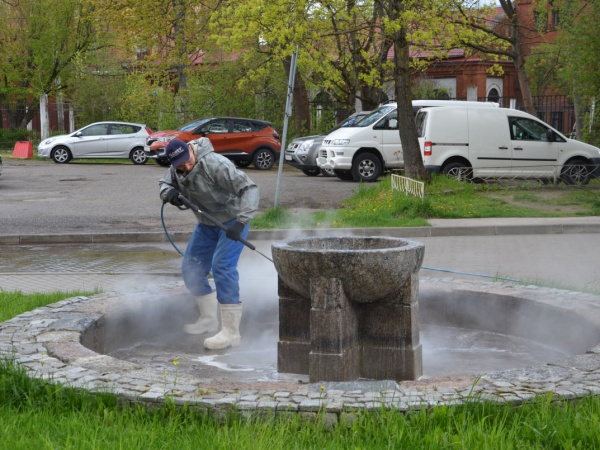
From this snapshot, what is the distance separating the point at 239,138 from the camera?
28766 millimetres

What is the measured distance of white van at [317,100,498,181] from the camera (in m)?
23.6

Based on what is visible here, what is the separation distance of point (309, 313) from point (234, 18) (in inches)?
759

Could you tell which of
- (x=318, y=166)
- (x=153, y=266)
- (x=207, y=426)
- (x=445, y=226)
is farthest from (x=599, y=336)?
(x=318, y=166)

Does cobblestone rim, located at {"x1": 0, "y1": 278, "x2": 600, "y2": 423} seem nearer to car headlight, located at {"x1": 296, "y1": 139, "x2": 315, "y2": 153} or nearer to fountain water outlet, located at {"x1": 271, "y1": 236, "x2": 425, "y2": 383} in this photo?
fountain water outlet, located at {"x1": 271, "y1": 236, "x2": 425, "y2": 383}

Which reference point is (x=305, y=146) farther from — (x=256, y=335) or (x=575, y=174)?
(x=256, y=335)

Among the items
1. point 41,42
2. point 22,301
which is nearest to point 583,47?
point 22,301

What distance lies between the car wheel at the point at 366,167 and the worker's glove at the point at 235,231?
17072mm

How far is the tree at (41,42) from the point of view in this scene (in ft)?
140

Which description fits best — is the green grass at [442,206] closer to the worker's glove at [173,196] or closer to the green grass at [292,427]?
the worker's glove at [173,196]

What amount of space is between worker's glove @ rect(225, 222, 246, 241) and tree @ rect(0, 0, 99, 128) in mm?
36998

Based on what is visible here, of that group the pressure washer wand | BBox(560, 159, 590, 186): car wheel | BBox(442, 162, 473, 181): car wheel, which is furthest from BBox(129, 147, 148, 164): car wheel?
the pressure washer wand

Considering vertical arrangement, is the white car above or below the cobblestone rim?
above

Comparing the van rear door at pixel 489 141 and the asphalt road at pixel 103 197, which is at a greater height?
the van rear door at pixel 489 141

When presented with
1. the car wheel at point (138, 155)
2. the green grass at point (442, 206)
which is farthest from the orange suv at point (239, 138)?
the green grass at point (442, 206)
